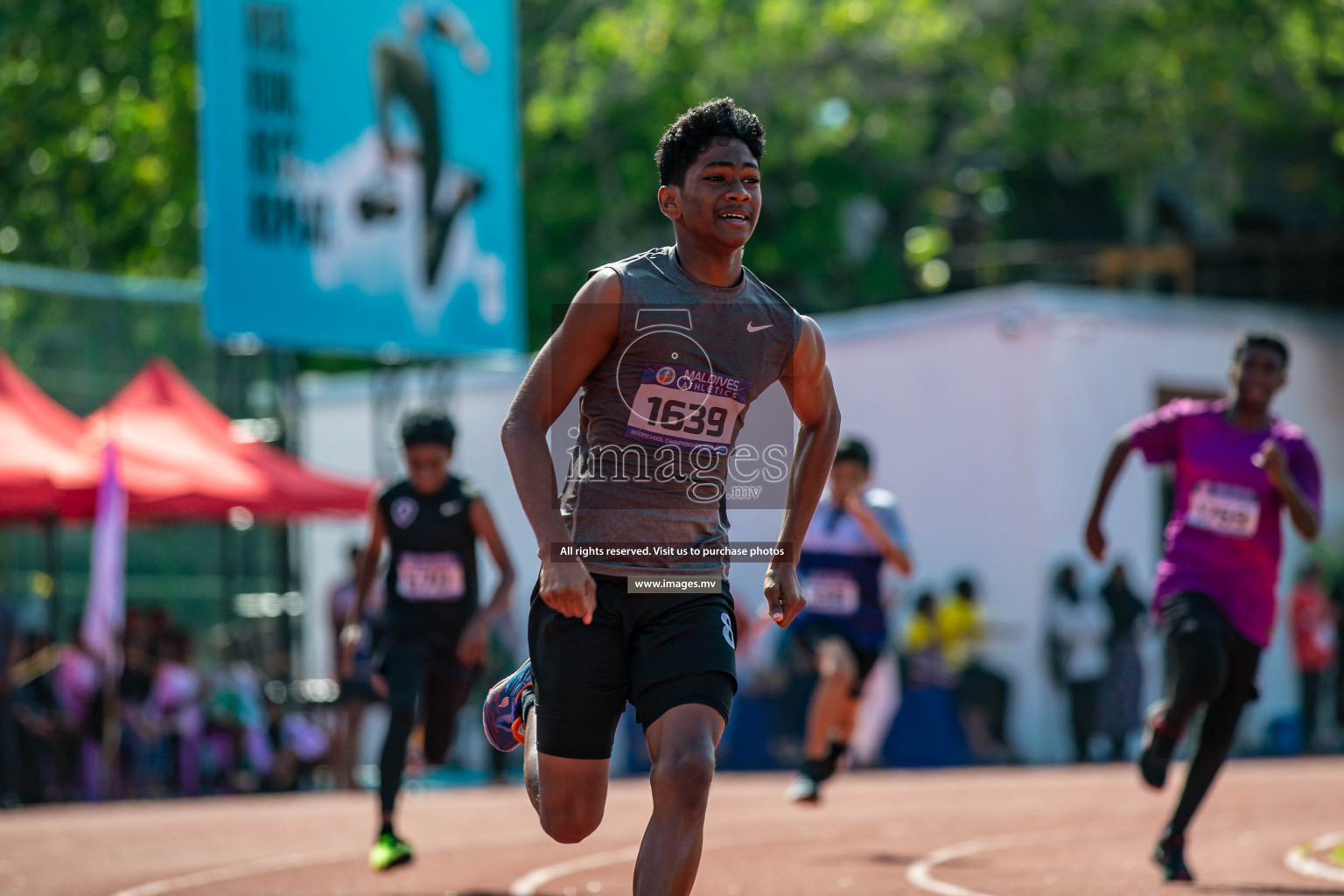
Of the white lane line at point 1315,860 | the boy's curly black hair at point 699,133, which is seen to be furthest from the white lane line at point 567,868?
the boy's curly black hair at point 699,133

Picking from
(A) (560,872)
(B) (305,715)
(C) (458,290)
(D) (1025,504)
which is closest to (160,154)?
(C) (458,290)

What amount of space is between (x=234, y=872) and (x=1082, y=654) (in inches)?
460

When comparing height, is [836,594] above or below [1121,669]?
above

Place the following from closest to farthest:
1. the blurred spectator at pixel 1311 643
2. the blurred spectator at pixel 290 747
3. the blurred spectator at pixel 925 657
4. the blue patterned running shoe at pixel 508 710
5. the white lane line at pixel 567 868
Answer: the blue patterned running shoe at pixel 508 710
the white lane line at pixel 567 868
the blurred spectator at pixel 290 747
the blurred spectator at pixel 925 657
the blurred spectator at pixel 1311 643

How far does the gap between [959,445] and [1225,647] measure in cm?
1333

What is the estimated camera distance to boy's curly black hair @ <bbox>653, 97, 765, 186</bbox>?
5.22m

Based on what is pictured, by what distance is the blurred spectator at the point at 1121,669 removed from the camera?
19.3 metres

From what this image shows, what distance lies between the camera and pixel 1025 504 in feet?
67.6

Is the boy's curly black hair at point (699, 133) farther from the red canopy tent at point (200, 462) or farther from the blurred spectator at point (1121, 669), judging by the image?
the blurred spectator at point (1121, 669)

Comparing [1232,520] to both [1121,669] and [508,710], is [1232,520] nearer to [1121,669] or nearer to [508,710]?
[508,710]

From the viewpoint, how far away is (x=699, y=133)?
5227 mm

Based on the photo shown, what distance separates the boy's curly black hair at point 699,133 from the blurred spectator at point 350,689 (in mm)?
9600

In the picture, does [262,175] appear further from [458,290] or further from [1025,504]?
[1025,504]

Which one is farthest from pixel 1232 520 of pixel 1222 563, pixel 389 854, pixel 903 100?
pixel 903 100
